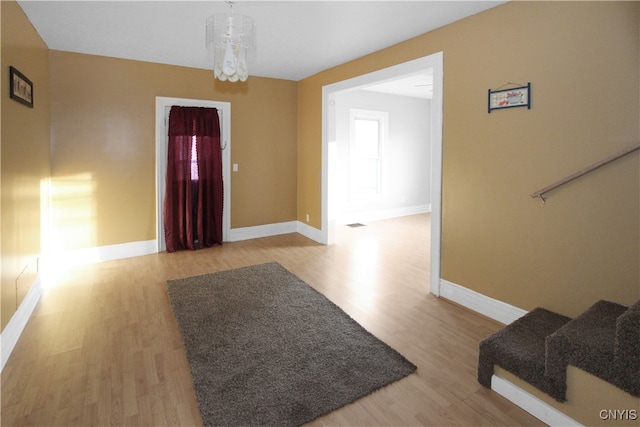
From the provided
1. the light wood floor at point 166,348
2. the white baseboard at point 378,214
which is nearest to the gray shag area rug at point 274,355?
the light wood floor at point 166,348

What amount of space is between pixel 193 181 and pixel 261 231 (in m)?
1.36

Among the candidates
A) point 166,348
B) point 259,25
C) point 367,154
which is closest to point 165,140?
point 259,25

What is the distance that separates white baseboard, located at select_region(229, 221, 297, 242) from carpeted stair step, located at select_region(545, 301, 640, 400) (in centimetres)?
441

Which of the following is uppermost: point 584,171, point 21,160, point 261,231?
point 21,160

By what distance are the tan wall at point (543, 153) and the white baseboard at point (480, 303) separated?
55mm

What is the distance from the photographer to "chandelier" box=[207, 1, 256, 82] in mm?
2518

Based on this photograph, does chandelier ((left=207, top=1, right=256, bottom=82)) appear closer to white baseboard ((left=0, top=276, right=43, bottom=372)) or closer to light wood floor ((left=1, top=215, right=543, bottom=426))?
light wood floor ((left=1, top=215, right=543, bottom=426))

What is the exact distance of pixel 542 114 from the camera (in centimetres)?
251

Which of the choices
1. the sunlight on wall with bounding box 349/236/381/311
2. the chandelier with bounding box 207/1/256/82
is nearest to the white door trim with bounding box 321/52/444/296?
the sunlight on wall with bounding box 349/236/381/311

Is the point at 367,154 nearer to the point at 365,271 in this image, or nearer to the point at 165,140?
the point at 365,271

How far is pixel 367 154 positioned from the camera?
728 centimetres

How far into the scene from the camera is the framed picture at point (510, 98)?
2586mm

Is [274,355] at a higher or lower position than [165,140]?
lower

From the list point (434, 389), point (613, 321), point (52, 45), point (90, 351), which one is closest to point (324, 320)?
point (434, 389)
